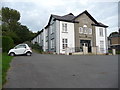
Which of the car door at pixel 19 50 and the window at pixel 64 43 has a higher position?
the window at pixel 64 43

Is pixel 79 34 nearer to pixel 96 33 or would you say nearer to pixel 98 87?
pixel 96 33

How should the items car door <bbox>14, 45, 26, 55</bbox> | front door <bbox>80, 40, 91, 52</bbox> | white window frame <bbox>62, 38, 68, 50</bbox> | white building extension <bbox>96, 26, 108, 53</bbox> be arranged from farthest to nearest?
1. white building extension <bbox>96, 26, 108, 53</bbox>
2. front door <bbox>80, 40, 91, 52</bbox>
3. white window frame <bbox>62, 38, 68, 50</bbox>
4. car door <bbox>14, 45, 26, 55</bbox>

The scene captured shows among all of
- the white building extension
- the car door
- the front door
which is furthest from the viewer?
the white building extension

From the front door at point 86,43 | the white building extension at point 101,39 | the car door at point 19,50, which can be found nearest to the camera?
the car door at point 19,50

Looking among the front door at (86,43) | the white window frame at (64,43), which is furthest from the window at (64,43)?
the front door at (86,43)

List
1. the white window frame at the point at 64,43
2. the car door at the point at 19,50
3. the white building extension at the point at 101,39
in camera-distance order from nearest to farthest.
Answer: the car door at the point at 19,50 → the white window frame at the point at 64,43 → the white building extension at the point at 101,39

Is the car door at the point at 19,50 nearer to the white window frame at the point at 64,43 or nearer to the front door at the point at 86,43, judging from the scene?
the white window frame at the point at 64,43

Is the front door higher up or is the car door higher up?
the front door

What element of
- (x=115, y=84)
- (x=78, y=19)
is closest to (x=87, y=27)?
(x=78, y=19)

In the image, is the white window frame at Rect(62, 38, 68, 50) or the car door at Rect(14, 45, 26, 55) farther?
the white window frame at Rect(62, 38, 68, 50)

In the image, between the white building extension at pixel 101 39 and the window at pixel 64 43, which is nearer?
the window at pixel 64 43

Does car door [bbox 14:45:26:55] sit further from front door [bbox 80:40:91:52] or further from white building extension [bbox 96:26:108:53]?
white building extension [bbox 96:26:108:53]

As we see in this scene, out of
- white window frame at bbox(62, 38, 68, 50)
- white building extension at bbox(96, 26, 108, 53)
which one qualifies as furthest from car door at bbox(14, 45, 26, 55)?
white building extension at bbox(96, 26, 108, 53)

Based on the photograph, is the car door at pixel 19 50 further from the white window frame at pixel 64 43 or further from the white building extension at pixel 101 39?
the white building extension at pixel 101 39
